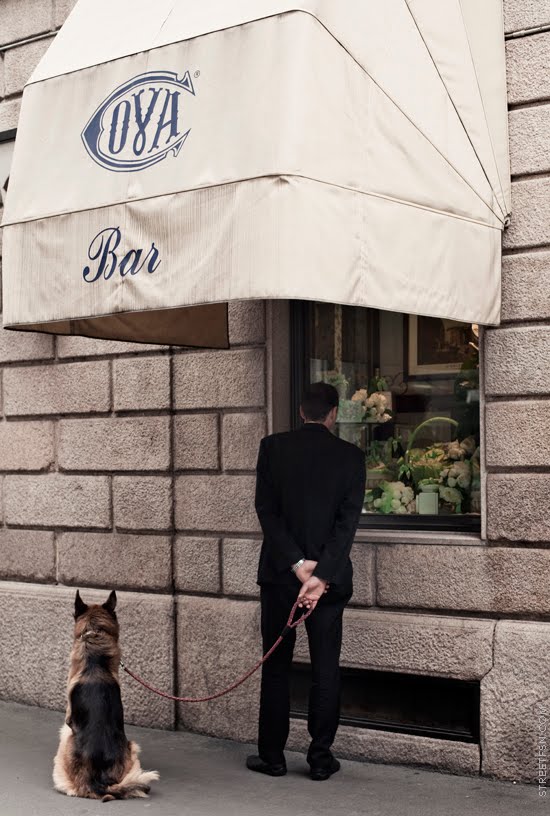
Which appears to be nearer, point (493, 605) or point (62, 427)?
point (493, 605)

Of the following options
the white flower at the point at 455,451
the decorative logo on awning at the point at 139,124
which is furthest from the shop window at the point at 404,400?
the decorative logo on awning at the point at 139,124

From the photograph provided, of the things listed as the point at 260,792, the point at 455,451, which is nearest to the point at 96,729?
the point at 260,792

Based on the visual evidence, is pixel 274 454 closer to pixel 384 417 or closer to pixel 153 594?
pixel 384 417

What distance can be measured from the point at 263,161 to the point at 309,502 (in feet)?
6.31

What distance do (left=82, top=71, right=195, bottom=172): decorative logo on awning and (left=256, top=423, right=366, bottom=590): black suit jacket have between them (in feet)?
5.59

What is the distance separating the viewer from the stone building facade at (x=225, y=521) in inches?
246

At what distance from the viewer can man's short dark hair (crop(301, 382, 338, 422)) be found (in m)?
6.27

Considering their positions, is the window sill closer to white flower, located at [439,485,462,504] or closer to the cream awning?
white flower, located at [439,485,462,504]

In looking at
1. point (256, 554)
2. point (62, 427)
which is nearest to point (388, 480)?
point (256, 554)

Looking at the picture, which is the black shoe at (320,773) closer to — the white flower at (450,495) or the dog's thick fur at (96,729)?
the dog's thick fur at (96,729)

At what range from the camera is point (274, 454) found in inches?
248

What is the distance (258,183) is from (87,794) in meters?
3.28

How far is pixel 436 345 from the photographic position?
7.05m

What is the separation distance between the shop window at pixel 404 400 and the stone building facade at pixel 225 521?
27 cm
